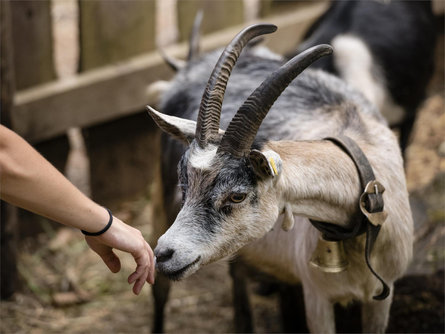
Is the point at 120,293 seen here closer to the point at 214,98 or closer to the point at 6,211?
the point at 6,211

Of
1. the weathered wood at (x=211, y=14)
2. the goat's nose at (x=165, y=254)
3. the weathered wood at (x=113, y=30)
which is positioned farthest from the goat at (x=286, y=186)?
the weathered wood at (x=211, y=14)

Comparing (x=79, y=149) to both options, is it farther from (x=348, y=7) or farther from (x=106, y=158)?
(x=348, y=7)

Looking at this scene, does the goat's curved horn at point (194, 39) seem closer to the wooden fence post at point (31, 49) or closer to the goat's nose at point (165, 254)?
the wooden fence post at point (31, 49)

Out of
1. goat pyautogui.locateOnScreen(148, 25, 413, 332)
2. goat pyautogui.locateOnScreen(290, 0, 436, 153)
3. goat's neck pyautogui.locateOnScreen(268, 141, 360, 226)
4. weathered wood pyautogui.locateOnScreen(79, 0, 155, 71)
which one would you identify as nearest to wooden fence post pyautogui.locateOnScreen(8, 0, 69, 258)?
weathered wood pyautogui.locateOnScreen(79, 0, 155, 71)

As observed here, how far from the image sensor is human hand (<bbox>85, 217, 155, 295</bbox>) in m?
2.21

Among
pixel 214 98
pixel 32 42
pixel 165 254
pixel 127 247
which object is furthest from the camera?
pixel 32 42

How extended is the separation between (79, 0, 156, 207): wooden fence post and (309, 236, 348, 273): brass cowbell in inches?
107

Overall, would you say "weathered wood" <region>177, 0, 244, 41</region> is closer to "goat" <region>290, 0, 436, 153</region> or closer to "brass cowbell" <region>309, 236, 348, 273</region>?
"goat" <region>290, 0, 436, 153</region>

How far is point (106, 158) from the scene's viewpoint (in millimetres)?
5254

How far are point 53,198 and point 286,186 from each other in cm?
79

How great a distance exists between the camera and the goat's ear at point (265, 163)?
2.27 metres

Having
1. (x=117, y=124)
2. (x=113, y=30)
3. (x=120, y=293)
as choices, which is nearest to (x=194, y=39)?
(x=113, y=30)

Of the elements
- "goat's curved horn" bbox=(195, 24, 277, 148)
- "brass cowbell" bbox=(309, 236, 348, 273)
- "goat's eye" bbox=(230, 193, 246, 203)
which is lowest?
"brass cowbell" bbox=(309, 236, 348, 273)

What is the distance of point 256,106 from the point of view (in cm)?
234
